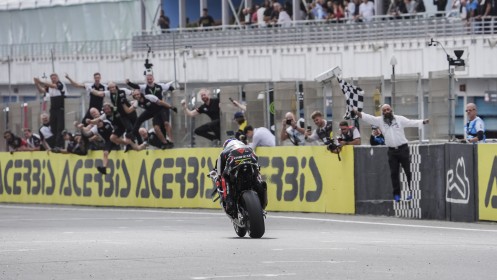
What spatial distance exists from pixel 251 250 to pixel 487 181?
659 cm

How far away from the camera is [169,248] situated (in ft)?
52.5

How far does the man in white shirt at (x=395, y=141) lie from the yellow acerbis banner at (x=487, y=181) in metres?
1.76

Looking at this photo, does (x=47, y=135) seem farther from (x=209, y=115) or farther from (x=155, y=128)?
(x=209, y=115)

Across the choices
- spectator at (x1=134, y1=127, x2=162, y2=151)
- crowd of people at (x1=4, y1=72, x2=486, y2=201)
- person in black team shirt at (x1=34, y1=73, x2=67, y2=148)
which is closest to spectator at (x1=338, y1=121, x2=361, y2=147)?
crowd of people at (x1=4, y1=72, x2=486, y2=201)

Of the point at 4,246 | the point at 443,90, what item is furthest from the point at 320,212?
the point at 4,246

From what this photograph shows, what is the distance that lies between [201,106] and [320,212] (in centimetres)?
428

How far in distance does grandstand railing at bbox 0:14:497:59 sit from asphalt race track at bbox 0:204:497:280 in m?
10.6

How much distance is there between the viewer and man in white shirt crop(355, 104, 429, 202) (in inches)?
915

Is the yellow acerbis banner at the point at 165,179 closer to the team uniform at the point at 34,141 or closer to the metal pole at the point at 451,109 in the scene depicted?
the team uniform at the point at 34,141

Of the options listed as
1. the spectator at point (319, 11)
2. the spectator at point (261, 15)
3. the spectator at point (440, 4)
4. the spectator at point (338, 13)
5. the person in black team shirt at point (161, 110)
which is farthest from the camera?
the spectator at point (261, 15)

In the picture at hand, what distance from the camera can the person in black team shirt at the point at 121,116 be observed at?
30266mm

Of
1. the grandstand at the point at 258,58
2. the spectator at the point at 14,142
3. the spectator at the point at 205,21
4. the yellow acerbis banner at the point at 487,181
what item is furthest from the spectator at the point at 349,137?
the spectator at the point at 205,21

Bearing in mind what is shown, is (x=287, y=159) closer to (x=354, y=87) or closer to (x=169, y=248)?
(x=354, y=87)

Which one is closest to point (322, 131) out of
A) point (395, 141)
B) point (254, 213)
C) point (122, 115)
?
point (395, 141)
